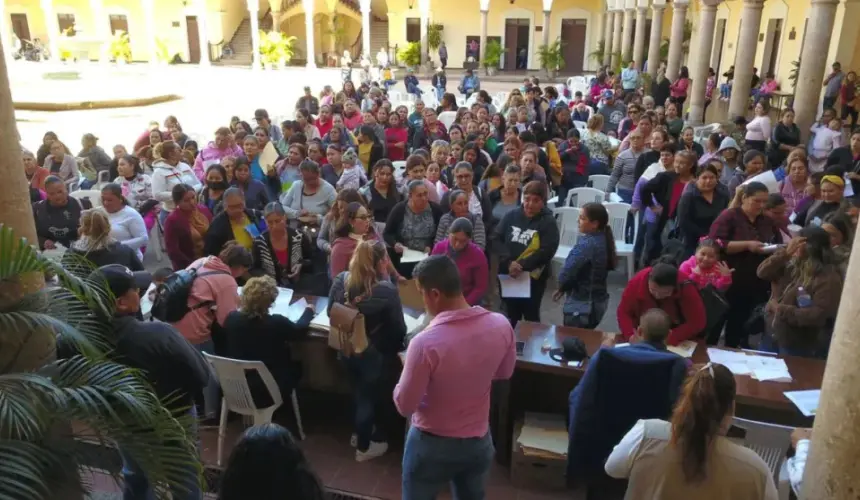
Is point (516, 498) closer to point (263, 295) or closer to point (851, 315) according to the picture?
point (263, 295)

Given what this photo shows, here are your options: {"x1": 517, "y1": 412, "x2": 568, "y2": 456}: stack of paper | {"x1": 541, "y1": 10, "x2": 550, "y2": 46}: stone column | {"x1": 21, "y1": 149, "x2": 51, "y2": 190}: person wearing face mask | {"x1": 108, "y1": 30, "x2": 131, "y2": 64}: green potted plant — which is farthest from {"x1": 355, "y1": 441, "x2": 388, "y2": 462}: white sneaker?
{"x1": 108, "y1": 30, "x2": 131, "y2": 64}: green potted plant

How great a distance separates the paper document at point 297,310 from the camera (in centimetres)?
430

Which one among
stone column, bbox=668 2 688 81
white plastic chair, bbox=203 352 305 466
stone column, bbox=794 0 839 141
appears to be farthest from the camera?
stone column, bbox=668 2 688 81

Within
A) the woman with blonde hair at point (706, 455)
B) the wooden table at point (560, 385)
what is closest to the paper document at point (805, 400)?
the wooden table at point (560, 385)

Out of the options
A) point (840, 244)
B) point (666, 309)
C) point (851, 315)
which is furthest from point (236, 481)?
point (840, 244)

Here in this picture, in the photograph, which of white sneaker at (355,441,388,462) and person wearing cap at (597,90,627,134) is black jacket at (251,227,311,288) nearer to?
white sneaker at (355,441,388,462)

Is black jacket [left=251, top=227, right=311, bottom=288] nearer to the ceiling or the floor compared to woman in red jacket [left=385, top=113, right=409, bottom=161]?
nearer to the floor

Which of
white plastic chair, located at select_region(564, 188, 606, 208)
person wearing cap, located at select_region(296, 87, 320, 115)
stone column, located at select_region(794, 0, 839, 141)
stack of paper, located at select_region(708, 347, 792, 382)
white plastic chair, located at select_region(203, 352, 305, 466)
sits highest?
stone column, located at select_region(794, 0, 839, 141)

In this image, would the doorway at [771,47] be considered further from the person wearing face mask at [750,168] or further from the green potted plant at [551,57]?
the person wearing face mask at [750,168]

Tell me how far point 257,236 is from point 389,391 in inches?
65.1

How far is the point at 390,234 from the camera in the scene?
5.46m

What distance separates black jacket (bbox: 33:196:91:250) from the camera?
548cm

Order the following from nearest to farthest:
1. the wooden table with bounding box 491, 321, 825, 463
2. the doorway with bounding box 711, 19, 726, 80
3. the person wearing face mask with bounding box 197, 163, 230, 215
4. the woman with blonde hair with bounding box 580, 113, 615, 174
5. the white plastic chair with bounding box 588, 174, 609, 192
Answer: the wooden table with bounding box 491, 321, 825, 463, the person wearing face mask with bounding box 197, 163, 230, 215, the white plastic chair with bounding box 588, 174, 609, 192, the woman with blonde hair with bounding box 580, 113, 615, 174, the doorway with bounding box 711, 19, 726, 80

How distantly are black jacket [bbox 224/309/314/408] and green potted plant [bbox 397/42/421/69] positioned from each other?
27844 millimetres
